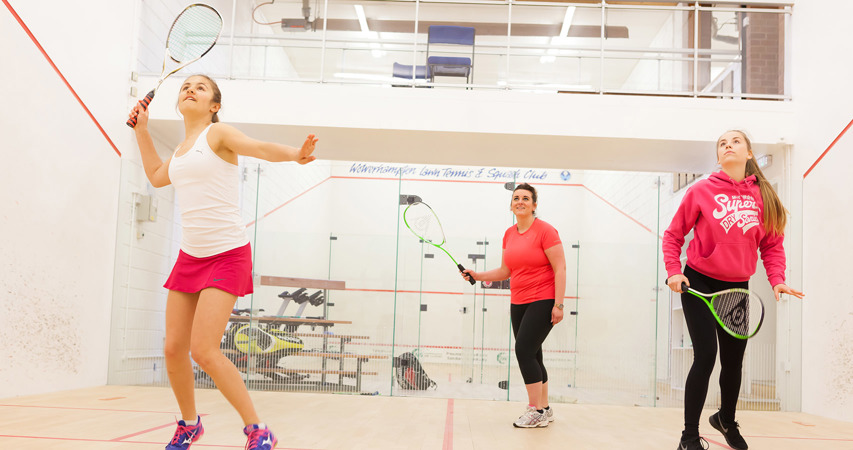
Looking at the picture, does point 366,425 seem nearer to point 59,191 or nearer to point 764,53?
point 59,191

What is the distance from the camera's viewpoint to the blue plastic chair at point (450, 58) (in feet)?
19.1

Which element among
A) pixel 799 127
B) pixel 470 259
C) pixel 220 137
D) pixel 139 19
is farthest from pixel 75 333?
pixel 799 127

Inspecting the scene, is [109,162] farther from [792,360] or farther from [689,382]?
[792,360]

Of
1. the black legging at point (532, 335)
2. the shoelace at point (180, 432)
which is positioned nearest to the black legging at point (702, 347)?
the black legging at point (532, 335)

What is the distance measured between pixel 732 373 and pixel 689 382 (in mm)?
253

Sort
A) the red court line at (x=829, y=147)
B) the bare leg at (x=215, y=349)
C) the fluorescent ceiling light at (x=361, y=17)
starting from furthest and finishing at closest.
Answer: the fluorescent ceiling light at (x=361, y=17), the red court line at (x=829, y=147), the bare leg at (x=215, y=349)

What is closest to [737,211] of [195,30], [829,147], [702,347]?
[702,347]

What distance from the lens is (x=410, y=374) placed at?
202 inches

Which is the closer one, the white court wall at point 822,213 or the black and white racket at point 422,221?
the white court wall at point 822,213

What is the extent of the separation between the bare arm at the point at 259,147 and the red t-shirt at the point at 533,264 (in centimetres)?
161

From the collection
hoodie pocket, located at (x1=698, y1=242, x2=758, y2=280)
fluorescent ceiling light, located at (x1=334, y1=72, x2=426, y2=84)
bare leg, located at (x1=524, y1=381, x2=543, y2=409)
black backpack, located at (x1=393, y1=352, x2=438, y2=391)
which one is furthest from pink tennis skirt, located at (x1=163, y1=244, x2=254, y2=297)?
fluorescent ceiling light, located at (x1=334, y1=72, x2=426, y2=84)

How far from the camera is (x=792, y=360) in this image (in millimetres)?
4902

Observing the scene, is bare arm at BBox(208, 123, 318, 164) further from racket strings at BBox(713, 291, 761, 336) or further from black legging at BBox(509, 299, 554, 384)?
black legging at BBox(509, 299, 554, 384)

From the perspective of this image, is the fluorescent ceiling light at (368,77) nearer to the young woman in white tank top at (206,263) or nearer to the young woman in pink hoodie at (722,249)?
the young woman in pink hoodie at (722,249)
